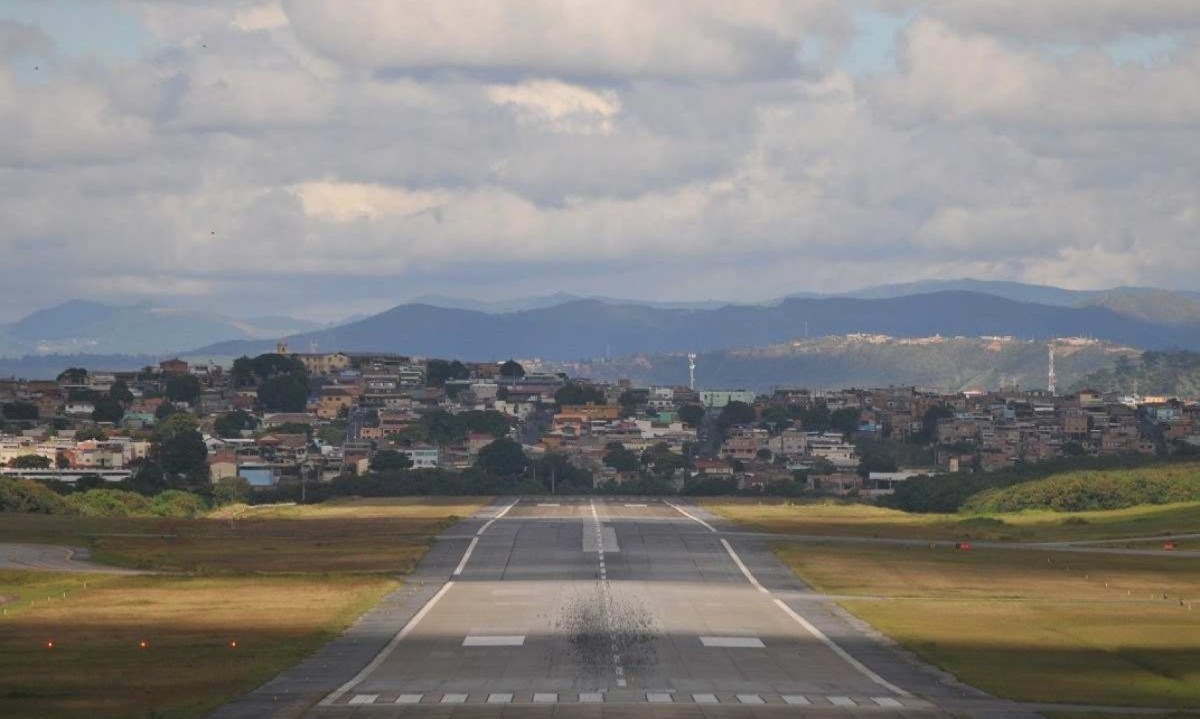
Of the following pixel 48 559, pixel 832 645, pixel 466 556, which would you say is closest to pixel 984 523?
pixel 466 556

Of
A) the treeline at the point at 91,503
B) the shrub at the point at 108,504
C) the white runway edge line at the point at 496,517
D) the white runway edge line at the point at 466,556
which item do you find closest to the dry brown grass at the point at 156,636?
the white runway edge line at the point at 466,556

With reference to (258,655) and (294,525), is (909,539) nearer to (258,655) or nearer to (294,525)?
(294,525)

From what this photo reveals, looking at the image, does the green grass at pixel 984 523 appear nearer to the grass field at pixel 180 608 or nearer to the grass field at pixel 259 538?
the grass field at pixel 259 538

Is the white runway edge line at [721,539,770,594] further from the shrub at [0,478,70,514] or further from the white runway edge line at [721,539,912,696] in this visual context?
the shrub at [0,478,70,514]

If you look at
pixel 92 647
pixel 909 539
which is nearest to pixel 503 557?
pixel 909 539

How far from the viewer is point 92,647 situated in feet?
197

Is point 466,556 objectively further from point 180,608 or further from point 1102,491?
point 1102,491

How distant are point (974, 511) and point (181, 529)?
6562 cm

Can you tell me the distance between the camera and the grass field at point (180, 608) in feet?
166

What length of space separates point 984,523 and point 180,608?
7591 cm

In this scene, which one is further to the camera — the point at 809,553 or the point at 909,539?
the point at 909,539

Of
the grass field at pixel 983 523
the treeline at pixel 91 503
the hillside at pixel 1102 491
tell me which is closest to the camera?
the grass field at pixel 983 523

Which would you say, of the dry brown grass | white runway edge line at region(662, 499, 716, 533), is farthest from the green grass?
the dry brown grass

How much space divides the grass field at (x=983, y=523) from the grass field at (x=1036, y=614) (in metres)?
17.1
